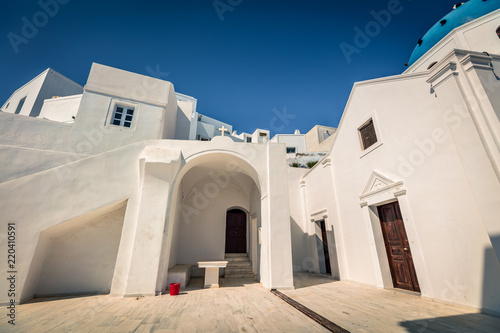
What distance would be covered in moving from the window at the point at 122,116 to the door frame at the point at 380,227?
10.0 meters

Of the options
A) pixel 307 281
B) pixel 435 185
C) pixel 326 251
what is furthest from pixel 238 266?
pixel 435 185

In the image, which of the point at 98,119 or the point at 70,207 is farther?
the point at 98,119

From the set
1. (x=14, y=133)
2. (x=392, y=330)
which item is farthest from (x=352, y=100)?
(x=14, y=133)

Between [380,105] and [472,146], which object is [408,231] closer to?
[472,146]

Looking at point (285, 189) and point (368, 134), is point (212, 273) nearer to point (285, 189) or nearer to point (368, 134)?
point (285, 189)

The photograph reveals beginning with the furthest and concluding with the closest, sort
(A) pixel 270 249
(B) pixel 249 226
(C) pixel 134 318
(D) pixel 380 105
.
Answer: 1. (B) pixel 249 226
2. (D) pixel 380 105
3. (A) pixel 270 249
4. (C) pixel 134 318

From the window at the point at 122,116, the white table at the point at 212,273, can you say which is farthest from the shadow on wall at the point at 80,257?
the window at the point at 122,116

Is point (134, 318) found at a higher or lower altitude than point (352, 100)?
lower

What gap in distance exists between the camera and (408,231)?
5.61 metres

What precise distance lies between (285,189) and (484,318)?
502 cm

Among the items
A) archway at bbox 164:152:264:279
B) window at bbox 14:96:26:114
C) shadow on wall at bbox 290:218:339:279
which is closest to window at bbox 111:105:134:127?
archway at bbox 164:152:264:279

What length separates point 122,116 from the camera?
28.9ft

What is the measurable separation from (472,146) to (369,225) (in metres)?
3.65

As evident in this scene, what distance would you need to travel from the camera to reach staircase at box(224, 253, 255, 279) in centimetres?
923
